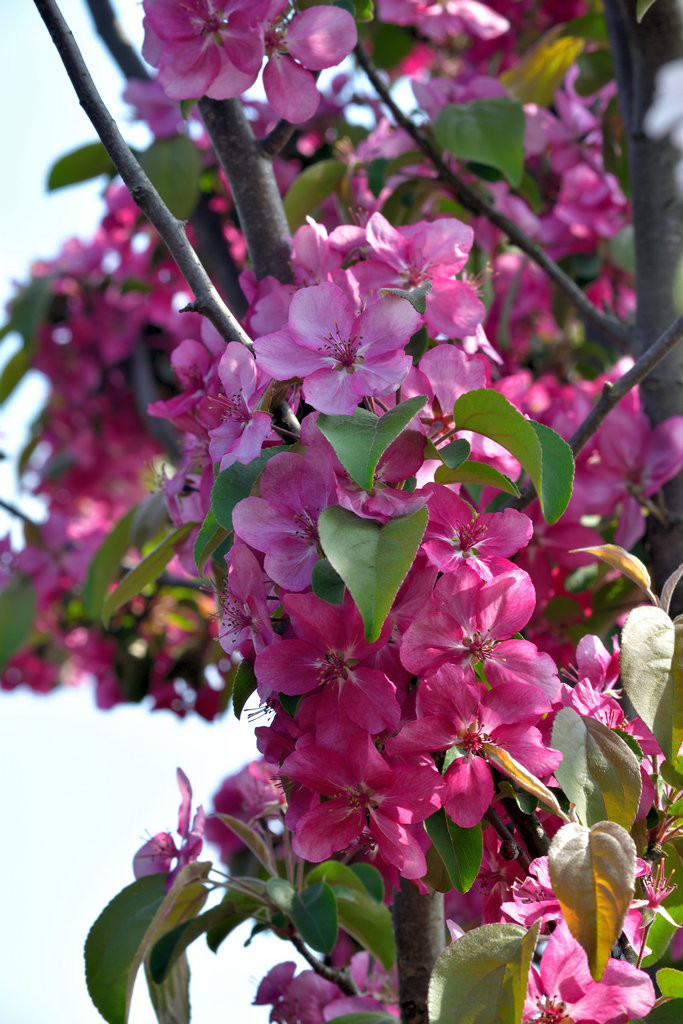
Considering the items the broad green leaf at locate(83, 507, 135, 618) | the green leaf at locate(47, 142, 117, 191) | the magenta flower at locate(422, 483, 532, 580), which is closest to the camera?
the magenta flower at locate(422, 483, 532, 580)

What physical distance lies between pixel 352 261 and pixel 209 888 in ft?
1.83

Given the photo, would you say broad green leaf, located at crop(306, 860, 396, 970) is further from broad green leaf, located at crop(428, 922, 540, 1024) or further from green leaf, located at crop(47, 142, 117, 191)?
green leaf, located at crop(47, 142, 117, 191)

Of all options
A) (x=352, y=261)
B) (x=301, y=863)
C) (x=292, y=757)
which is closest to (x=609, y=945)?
(x=292, y=757)

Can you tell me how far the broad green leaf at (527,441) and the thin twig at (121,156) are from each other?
18 cm

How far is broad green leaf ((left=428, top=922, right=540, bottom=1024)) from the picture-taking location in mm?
578

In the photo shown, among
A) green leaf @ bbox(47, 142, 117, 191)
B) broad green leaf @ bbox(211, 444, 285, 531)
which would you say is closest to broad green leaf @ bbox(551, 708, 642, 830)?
broad green leaf @ bbox(211, 444, 285, 531)

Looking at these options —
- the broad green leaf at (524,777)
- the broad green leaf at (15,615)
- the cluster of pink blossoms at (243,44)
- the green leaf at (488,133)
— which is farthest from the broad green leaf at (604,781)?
the broad green leaf at (15,615)

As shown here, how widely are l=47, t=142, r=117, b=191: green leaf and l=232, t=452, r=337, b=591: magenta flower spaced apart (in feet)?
3.87

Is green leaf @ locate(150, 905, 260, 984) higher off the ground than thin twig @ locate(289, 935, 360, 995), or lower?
higher

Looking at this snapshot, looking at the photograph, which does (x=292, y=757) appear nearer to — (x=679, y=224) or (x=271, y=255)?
(x=271, y=255)

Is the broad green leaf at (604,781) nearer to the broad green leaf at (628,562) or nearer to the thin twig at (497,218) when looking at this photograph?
the broad green leaf at (628,562)

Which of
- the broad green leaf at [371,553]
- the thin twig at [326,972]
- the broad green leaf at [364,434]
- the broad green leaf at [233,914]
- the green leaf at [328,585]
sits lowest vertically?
the thin twig at [326,972]

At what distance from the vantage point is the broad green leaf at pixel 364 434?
58cm

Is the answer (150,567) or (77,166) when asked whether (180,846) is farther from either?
(77,166)
